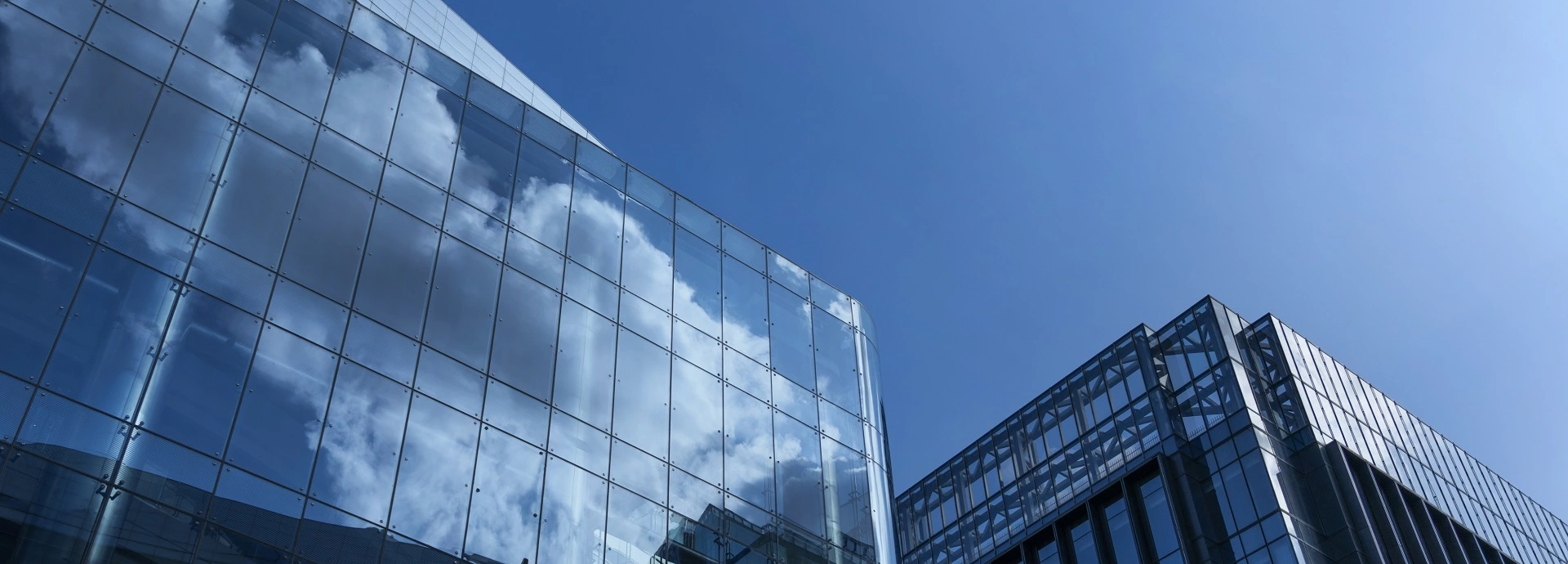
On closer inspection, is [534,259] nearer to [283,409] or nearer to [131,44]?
[283,409]

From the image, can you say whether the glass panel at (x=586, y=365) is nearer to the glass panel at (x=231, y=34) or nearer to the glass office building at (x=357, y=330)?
the glass office building at (x=357, y=330)

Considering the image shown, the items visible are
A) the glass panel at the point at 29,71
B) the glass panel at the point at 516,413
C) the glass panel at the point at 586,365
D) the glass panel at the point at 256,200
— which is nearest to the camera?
the glass panel at the point at 29,71

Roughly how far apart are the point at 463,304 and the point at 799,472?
8.80 metres

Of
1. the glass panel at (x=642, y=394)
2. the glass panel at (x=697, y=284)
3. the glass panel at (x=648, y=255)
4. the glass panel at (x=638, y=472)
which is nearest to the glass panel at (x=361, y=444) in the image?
the glass panel at (x=638, y=472)

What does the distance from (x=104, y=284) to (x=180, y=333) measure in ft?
4.15

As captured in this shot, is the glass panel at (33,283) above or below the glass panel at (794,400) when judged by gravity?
below

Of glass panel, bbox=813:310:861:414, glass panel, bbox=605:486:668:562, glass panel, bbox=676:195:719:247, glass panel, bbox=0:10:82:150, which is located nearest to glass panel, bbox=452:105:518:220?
glass panel, bbox=676:195:719:247

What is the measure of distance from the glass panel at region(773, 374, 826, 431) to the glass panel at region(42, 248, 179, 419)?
14124mm

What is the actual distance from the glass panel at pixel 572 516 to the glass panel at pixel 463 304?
103 inches

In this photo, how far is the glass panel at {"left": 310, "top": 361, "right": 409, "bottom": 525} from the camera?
20.2 metres

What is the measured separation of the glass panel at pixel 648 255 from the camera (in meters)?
29.0

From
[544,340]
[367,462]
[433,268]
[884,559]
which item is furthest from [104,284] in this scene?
[884,559]

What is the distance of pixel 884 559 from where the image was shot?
2950 cm

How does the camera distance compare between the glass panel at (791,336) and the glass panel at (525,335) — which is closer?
the glass panel at (525,335)
